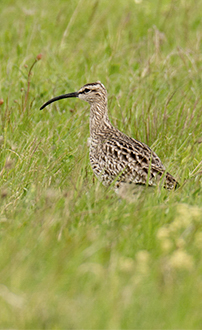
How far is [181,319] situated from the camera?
3533 millimetres

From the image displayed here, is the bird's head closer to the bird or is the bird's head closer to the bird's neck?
the bird's neck

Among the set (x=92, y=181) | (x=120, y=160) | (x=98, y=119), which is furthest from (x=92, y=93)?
(x=92, y=181)

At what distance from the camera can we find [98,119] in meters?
7.18

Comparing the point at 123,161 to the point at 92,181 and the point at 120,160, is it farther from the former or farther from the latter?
the point at 92,181

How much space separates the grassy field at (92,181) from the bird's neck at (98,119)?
0.81 feet

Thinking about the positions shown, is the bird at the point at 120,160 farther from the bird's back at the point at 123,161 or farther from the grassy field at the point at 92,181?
the grassy field at the point at 92,181

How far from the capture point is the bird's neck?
23.2 feet

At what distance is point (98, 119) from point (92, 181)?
114 centimetres

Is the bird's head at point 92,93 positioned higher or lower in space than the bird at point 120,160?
higher

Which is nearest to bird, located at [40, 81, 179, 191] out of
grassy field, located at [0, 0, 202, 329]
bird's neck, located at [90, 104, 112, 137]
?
bird's neck, located at [90, 104, 112, 137]

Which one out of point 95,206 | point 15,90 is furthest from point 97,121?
point 95,206

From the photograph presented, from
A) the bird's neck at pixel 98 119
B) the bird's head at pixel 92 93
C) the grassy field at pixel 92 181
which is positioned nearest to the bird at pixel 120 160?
the bird's neck at pixel 98 119

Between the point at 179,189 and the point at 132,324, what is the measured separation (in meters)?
2.32

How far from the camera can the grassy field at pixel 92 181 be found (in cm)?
363
